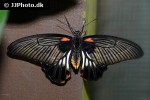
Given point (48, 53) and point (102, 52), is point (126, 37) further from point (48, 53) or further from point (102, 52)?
point (48, 53)

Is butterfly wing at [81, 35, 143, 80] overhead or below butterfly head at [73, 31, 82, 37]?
below

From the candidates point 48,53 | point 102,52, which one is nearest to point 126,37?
point 102,52

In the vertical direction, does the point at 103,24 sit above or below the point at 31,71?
above

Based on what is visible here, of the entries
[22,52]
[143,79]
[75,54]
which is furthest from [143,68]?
[22,52]

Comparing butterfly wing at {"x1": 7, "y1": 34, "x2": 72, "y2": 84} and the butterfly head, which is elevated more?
the butterfly head

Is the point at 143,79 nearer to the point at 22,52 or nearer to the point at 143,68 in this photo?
the point at 143,68
